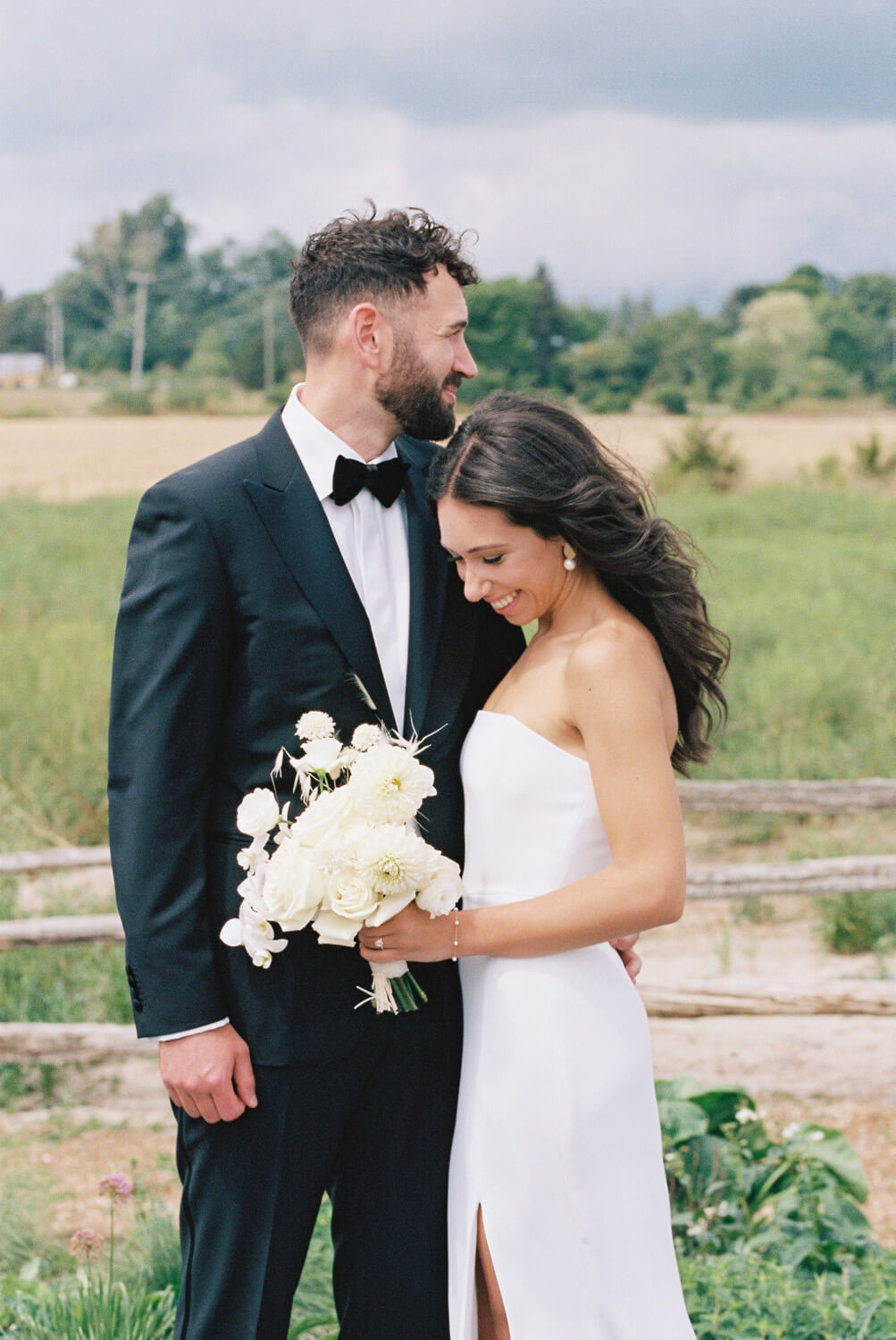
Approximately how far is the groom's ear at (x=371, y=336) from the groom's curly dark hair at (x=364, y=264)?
1.4 inches

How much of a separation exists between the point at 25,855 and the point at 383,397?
14.3ft

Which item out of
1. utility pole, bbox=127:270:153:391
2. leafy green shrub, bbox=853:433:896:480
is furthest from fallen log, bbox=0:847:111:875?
utility pole, bbox=127:270:153:391

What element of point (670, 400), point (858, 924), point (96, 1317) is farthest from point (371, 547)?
point (670, 400)

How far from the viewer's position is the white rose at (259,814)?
219cm

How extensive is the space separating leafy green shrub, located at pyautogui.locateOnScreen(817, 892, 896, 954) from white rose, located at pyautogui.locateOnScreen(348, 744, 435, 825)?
5399 mm

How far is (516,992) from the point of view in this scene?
248cm

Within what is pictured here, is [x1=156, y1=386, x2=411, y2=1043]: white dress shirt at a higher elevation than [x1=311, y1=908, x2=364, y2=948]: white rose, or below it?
higher

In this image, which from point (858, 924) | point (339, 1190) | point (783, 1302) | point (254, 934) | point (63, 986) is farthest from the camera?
point (858, 924)

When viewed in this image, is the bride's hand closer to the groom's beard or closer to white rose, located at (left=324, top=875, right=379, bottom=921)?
white rose, located at (left=324, top=875, right=379, bottom=921)

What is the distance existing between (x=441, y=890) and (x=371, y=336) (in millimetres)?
1191

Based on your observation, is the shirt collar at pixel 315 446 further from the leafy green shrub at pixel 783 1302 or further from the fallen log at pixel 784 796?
the fallen log at pixel 784 796

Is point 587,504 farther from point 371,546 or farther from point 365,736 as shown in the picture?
point 365,736

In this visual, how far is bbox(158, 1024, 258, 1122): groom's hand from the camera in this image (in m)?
2.38

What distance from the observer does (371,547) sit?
2693 millimetres
